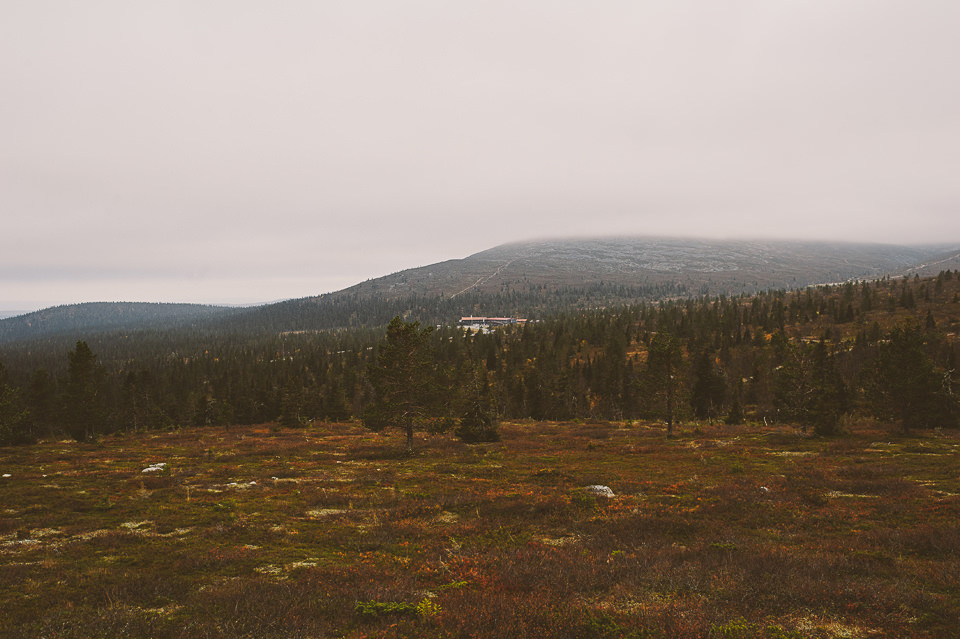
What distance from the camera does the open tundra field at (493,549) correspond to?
10.3 m

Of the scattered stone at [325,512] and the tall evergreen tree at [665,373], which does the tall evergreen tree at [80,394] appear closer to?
the scattered stone at [325,512]

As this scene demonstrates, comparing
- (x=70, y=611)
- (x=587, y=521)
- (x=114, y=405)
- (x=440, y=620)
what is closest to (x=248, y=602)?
(x=70, y=611)

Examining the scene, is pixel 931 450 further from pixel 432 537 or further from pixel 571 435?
pixel 432 537

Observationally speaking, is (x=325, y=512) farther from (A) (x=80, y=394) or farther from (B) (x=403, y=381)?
(A) (x=80, y=394)

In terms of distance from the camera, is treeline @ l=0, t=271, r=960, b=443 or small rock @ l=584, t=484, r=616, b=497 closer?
small rock @ l=584, t=484, r=616, b=497

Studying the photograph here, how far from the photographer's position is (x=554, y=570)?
13828 mm

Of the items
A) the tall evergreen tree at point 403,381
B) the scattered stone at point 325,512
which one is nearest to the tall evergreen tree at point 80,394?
the tall evergreen tree at point 403,381

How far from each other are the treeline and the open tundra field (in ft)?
48.7

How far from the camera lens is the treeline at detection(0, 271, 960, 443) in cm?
4741

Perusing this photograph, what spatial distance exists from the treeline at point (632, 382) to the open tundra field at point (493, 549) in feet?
48.7

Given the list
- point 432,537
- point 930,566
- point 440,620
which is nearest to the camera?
point 440,620

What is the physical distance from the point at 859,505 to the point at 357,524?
2530cm

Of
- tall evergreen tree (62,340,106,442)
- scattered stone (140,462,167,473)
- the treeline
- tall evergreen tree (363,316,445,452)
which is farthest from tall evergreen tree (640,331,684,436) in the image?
tall evergreen tree (62,340,106,442)

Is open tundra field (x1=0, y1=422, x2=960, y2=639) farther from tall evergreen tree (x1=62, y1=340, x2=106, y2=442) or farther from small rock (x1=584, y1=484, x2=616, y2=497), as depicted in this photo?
tall evergreen tree (x1=62, y1=340, x2=106, y2=442)
